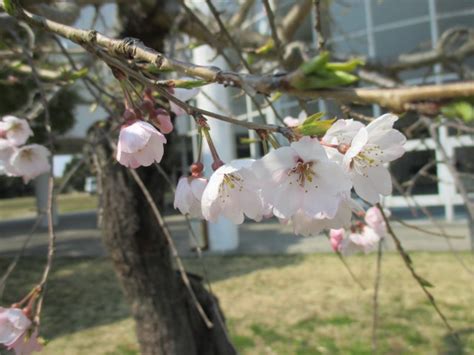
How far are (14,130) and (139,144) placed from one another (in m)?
0.81

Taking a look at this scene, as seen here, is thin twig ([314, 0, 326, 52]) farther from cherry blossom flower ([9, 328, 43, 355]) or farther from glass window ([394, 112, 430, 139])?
cherry blossom flower ([9, 328, 43, 355])

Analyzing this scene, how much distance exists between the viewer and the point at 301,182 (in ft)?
1.93

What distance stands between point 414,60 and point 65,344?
313 centimetres

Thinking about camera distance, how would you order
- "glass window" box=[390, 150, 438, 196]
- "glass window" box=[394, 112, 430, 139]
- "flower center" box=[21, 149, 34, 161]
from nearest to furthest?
"flower center" box=[21, 149, 34, 161]
"glass window" box=[394, 112, 430, 139]
"glass window" box=[390, 150, 438, 196]

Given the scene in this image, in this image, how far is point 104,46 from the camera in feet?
1.82

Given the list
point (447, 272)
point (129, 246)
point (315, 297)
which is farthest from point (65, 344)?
point (447, 272)

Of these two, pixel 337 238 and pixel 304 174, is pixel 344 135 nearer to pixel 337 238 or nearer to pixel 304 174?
pixel 304 174

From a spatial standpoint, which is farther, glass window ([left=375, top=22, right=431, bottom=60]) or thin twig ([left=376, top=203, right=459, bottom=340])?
glass window ([left=375, top=22, right=431, bottom=60])

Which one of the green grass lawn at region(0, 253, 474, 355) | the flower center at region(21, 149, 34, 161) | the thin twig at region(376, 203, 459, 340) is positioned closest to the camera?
the thin twig at region(376, 203, 459, 340)

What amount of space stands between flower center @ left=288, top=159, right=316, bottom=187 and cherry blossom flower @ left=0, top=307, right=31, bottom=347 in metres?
0.73

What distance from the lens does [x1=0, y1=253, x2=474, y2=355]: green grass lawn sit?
300 centimetres

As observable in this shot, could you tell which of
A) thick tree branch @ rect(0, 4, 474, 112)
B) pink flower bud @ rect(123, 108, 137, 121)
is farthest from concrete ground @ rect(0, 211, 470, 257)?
thick tree branch @ rect(0, 4, 474, 112)

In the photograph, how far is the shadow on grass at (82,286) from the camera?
3.80 m

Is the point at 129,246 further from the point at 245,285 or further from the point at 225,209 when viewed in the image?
the point at 245,285
